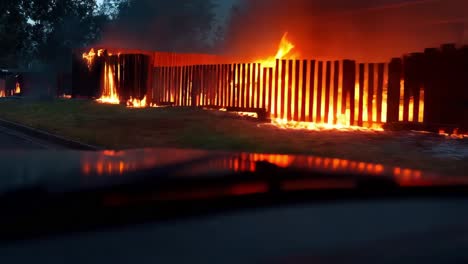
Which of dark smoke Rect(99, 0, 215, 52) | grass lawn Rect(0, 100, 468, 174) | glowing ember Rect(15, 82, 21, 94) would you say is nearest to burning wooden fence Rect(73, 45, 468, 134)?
grass lawn Rect(0, 100, 468, 174)

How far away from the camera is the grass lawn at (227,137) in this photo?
10906 mm

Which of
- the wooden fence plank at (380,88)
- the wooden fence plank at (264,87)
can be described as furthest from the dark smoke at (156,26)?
the wooden fence plank at (380,88)

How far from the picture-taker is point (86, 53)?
3011cm

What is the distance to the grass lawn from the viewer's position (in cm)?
1091

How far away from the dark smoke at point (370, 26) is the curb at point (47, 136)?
10.5 metres

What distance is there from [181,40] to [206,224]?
48982 millimetres

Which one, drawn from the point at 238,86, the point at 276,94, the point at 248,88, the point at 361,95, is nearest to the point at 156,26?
the point at 238,86

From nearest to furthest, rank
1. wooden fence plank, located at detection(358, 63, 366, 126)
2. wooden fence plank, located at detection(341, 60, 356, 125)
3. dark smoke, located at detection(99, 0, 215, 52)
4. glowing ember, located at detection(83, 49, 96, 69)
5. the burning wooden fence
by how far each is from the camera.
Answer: the burning wooden fence → wooden fence plank, located at detection(358, 63, 366, 126) → wooden fence plank, located at detection(341, 60, 356, 125) → glowing ember, located at detection(83, 49, 96, 69) → dark smoke, located at detection(99, 0, 215, 52)

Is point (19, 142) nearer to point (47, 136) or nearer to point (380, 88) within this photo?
point (47, 136)

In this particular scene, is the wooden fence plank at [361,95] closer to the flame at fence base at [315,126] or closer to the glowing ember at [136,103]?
the flame at fence base at [315,126]

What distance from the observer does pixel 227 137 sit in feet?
45.1

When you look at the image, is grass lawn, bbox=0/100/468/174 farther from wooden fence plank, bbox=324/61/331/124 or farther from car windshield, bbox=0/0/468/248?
wooden fence plank, bbox=324/61/331/124

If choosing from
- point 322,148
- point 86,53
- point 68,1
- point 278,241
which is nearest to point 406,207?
point 278,241

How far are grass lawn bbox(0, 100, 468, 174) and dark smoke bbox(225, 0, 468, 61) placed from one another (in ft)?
19.7
